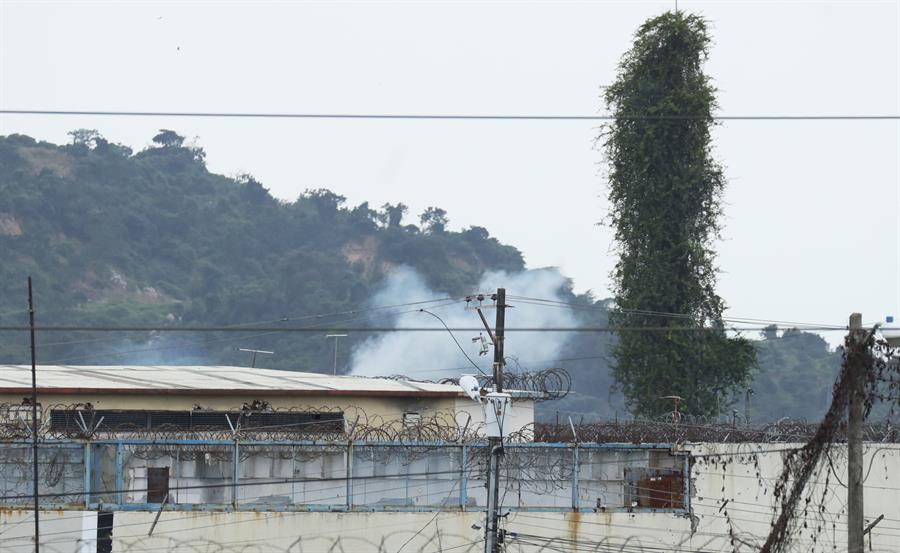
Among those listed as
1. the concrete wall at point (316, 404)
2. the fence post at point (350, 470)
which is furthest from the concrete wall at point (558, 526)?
the concrete wall at point (316, 404)

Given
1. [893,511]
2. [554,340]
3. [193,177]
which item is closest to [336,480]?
[893,511]

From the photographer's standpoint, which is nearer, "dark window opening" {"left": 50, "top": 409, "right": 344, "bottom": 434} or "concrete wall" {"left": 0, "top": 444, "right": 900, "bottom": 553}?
"concrete wall" {"left": 0, "top": 444, "right": 900, "bottom": 553}

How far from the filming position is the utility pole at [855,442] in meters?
18.4

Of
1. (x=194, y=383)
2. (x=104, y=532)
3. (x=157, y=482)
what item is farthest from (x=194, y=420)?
(x=104, y=532)

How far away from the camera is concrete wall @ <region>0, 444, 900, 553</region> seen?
28.2m

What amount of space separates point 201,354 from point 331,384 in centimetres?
10875

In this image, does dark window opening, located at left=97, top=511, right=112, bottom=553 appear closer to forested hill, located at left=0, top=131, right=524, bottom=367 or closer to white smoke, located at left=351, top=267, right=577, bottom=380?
white smoke, located at left=351, top=267, right=577, bottom=380

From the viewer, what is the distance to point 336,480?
2969 centimetres

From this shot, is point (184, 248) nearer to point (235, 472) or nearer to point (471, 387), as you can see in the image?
point (235, 472)

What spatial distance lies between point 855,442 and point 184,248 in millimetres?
150660

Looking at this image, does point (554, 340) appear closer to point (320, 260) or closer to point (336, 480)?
point (320, 260)

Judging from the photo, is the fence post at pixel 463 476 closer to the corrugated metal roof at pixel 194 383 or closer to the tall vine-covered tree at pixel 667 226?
the corrugated metal roof at pixel 194 383

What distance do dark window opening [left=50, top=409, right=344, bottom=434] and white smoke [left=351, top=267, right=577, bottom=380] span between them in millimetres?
77109

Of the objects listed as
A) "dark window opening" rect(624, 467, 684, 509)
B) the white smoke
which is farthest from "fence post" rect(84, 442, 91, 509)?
the white smoke
